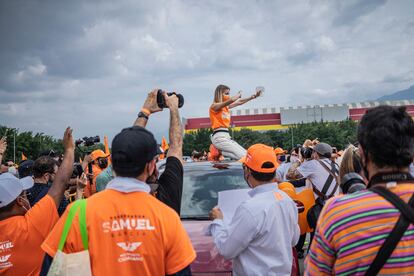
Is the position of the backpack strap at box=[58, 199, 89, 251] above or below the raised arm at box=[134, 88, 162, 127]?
below

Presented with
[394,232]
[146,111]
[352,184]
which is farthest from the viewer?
[146,111]

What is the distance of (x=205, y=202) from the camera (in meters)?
4.30

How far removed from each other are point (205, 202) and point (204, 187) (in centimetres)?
26

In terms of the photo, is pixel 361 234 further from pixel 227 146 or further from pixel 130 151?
pixel 227 146

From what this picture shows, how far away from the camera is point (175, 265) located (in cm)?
196

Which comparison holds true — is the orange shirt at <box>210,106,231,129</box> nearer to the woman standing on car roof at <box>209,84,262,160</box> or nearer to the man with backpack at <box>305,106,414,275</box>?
the woman standing on car roof at <box>209,84,262,160</box>

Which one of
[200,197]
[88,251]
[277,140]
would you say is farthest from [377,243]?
[277,140]

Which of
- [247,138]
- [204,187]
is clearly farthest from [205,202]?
[247,138]

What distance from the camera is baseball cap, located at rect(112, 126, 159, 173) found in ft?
6.71

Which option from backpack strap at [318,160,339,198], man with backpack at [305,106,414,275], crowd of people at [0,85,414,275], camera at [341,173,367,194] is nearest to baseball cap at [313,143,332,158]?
backpack strap at [318,160,339,198]

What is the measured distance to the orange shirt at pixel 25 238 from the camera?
264 cm

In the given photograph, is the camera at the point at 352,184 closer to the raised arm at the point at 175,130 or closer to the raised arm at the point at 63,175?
the raised arm at the point at 175,130

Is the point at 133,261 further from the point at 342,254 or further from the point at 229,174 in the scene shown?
the point at 229,174

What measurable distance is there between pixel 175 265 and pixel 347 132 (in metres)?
49.3
